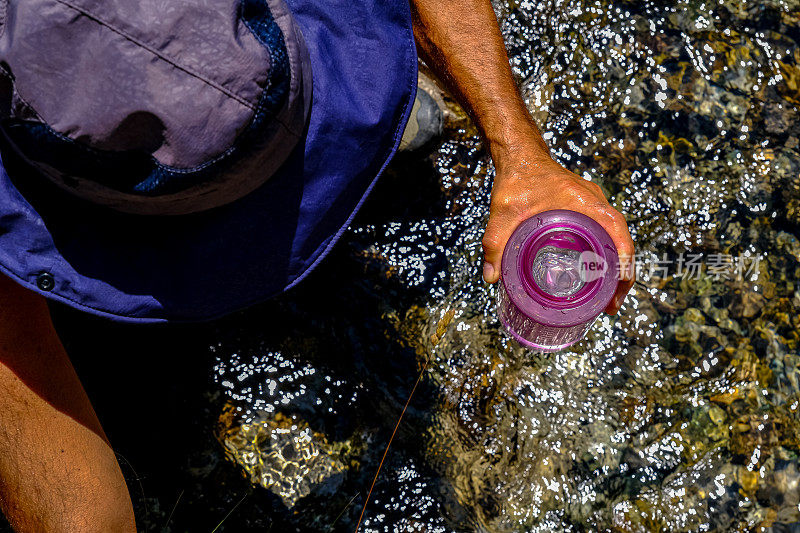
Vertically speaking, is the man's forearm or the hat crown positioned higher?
the man's forearm

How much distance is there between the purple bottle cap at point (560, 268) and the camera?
1.77 meters

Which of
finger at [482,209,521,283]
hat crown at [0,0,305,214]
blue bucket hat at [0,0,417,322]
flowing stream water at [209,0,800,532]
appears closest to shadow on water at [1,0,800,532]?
flowing stream water at [209,0,800,532]

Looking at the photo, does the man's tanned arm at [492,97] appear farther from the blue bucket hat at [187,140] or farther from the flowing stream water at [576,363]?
the flowing stream water at [576,363]

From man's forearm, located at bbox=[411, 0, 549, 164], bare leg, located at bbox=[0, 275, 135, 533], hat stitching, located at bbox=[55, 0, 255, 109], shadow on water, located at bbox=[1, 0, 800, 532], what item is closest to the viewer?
hat stitching, located at bbox=[55, 0, 255, 109]

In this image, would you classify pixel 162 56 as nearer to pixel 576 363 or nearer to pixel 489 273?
pixel 489 273

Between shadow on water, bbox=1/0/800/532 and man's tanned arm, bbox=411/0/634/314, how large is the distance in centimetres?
53

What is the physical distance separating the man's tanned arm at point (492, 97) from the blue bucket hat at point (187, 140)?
1.07ft

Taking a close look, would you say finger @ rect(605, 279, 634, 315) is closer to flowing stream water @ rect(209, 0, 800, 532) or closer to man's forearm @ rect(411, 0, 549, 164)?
man's forearm @ rect(411, 0, 549, 164)

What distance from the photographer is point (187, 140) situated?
1.21m

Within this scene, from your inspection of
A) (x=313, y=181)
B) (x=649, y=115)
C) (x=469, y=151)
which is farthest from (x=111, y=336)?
(x=649, y=115)

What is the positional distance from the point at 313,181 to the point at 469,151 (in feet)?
4.01

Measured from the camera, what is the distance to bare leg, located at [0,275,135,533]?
1901 millimetres

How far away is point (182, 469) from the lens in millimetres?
2592

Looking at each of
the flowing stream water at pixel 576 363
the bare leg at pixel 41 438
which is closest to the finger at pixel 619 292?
the flowing stream water at pixel 576 363
